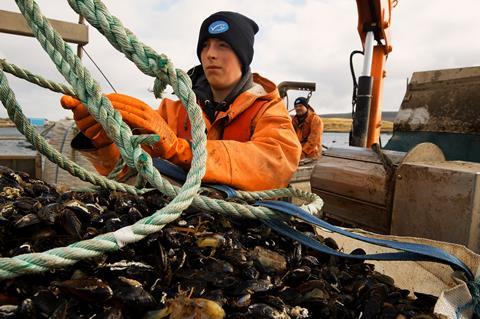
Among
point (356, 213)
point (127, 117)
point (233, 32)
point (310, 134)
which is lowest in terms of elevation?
point (356, 213)

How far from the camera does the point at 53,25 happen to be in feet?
15.6

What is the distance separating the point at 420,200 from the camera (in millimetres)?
2363

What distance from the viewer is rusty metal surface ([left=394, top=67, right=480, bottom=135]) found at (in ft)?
13.1

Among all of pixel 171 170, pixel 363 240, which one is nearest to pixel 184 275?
pixel 363 240

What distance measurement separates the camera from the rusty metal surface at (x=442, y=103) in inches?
158

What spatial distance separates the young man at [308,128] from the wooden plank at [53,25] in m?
6.80

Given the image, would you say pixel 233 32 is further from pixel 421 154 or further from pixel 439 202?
pixel 439 202

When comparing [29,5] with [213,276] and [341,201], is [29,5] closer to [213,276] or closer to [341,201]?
[213,276]

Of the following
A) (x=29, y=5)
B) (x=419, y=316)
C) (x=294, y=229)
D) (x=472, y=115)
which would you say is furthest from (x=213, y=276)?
(x=472, y=115)

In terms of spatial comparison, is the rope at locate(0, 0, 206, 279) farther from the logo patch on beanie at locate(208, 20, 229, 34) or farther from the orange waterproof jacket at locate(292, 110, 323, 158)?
the orange waterproof jacket at locate(292, 110, 323, 158)

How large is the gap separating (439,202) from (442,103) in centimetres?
259

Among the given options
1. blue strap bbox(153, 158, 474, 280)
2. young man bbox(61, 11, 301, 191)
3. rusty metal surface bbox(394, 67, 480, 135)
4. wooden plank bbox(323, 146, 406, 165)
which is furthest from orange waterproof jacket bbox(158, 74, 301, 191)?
rusty metal surface bbox(394, 67, 480, 135)

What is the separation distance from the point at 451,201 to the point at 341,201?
4.19ft

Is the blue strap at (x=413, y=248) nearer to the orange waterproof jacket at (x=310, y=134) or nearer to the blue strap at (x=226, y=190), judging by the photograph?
the blue strap at (x=226, y=190)
